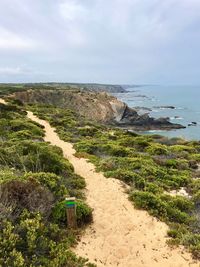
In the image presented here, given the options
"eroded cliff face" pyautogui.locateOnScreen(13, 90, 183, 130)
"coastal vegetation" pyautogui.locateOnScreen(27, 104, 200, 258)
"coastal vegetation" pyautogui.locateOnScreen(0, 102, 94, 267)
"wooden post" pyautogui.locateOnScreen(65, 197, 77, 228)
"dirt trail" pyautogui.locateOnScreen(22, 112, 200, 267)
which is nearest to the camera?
"coastal vegetation" pyautogui.locateOnScreen(0, 102, 94, 267)

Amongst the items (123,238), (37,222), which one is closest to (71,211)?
(37,222)

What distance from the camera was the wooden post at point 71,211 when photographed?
937cm

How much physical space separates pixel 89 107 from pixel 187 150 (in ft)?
147

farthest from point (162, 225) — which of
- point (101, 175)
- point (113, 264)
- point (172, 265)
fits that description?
point (101, 175)

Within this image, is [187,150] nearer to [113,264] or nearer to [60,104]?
[113,264]

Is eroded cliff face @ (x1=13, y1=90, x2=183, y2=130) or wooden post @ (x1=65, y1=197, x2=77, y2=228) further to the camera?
eroded cliff face @ (x1=13, y1=90, x2=183, y2=130)

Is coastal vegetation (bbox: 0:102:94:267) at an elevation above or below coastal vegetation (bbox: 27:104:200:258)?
above

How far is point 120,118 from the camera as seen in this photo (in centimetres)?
7369

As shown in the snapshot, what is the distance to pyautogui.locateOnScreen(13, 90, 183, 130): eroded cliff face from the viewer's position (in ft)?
226

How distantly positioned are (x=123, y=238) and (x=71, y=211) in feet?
5.30

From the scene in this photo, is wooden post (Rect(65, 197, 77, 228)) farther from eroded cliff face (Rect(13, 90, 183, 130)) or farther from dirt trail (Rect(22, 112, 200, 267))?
eroded cliff face (Rect(13, 90, 183, 130))

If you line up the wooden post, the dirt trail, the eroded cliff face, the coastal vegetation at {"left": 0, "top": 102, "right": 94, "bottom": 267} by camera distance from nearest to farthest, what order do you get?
the coastal vegetation at {"left": 0, "top": 102, "right": 94, "bottom": 267}, the dirt trail, the wooden post, the eroded cliff face

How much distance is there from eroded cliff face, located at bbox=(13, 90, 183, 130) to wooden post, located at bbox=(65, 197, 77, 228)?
2271 inches

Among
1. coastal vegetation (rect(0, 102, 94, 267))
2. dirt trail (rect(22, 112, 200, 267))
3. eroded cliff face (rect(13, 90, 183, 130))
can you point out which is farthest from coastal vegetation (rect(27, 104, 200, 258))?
eroded cliff face (rect(13, 90, 183, 130))
